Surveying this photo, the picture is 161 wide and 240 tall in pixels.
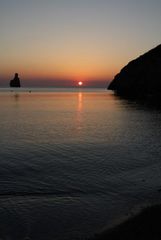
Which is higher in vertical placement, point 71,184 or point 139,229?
point 139,229

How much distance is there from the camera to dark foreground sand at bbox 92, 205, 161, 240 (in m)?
13.0

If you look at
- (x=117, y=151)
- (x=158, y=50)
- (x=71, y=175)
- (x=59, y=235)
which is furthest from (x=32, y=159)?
(x=158, y=50)

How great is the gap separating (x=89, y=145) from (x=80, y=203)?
1926 centimetres

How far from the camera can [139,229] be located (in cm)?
1379

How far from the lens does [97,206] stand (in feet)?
60.3

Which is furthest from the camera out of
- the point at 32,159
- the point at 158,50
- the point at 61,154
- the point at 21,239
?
the point at 158,50

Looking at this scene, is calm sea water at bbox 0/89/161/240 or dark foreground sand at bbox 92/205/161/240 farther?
calm sea water at bbox 0/89/161/240

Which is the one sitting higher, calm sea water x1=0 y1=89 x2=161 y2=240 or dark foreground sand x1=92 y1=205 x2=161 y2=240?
dark foreground sand x1=92 y1=205 x2=161 y2=240

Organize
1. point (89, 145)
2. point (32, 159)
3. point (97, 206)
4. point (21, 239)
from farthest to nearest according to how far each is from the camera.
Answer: point (89, 145), point (32, 159), point (97, 206), point (21, 239)

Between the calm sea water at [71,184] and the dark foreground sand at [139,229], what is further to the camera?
the calm sea water at [71,184]

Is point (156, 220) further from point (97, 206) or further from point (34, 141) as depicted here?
point (34, 141)

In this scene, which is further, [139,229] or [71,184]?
[71,184]

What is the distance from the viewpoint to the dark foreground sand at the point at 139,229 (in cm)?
1303

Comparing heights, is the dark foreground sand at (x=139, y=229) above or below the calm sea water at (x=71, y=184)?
above
